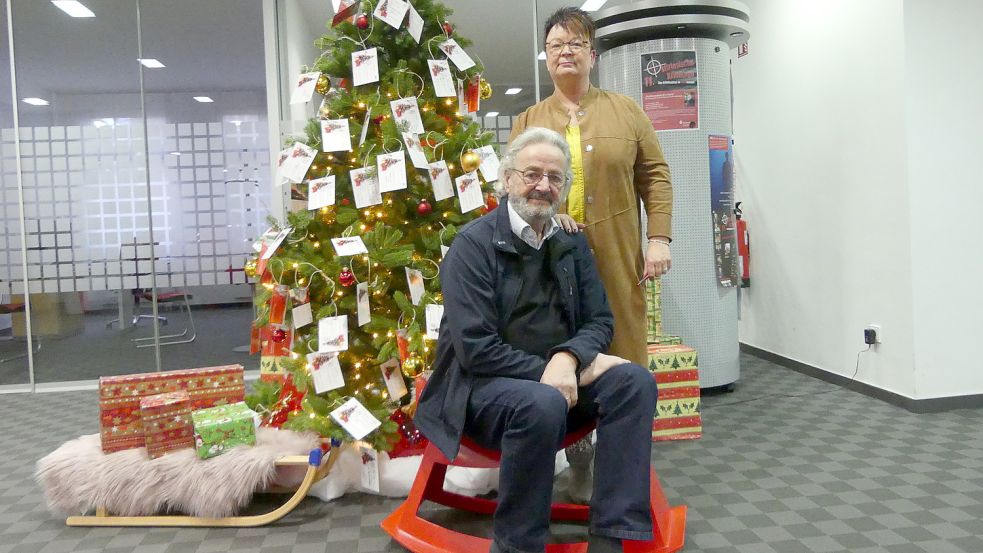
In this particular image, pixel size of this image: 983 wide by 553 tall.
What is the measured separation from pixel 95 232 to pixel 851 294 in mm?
4927

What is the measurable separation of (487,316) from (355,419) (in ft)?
2.49

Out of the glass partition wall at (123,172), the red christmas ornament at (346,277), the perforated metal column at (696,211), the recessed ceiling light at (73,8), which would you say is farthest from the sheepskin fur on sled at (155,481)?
the recessed ceiling light at (73,8)

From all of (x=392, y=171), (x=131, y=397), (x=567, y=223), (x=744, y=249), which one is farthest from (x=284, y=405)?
(x=744, y=249)

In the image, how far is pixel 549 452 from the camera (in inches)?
57.7

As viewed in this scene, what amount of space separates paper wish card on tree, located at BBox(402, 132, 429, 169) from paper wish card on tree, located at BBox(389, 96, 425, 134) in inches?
1.0

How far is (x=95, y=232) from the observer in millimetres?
4836

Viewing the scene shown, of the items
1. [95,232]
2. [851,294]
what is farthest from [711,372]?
[95,232]

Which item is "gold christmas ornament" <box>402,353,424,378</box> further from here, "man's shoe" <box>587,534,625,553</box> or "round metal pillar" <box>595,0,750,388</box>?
"round metal pillar" <box>595,0,750,388</box>

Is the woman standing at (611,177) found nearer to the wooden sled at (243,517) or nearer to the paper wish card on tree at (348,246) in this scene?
the paper wish card on tree at (348,246)

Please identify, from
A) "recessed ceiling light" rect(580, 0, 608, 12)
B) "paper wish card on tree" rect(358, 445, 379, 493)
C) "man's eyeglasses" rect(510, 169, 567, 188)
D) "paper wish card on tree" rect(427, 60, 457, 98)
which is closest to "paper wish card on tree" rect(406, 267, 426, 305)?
"paper wish card on tree" rect(358, 445, 379, 493)

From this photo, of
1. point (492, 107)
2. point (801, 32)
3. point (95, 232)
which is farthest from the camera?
point (95, 232)

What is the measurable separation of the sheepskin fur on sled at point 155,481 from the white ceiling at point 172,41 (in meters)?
3.06

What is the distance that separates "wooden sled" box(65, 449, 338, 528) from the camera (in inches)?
79.8

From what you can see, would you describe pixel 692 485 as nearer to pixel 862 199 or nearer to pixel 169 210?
pixel 862 199
